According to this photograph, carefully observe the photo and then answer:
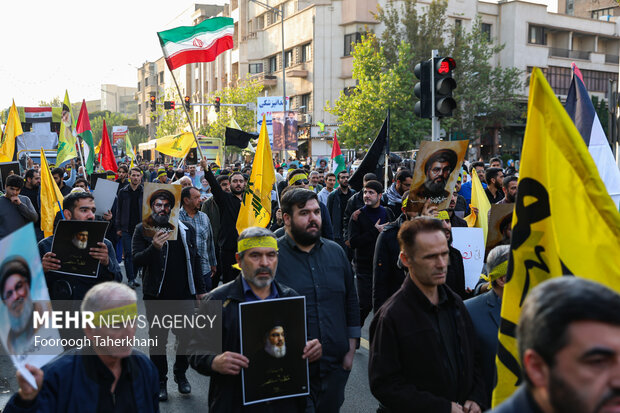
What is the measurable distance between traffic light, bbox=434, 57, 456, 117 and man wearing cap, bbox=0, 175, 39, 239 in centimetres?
547

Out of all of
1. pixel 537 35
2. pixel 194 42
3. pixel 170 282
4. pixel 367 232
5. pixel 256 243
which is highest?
pixel 537 35

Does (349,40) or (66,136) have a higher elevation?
(349,40)

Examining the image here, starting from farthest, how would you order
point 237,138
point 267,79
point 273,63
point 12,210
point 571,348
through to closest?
point 273,63 < point 267,79 < point 237,138 < point 12,210 < point 571,348

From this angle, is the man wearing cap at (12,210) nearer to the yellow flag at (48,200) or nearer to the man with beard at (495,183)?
the yellow flag at (48,200)

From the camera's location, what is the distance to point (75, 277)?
18.5 ft

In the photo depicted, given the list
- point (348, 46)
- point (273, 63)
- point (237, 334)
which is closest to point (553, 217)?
point (237, 334)

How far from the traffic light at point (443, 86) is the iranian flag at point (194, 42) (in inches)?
118

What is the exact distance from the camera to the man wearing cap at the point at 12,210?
848cm

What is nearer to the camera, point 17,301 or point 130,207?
point 17,301

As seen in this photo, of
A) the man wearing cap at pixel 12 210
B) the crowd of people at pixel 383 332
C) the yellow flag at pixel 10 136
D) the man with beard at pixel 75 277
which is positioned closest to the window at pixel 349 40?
the yellow flag at pixel 10 136

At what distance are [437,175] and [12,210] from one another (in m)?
5.24

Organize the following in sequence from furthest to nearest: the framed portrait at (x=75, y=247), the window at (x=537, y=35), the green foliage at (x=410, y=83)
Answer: the window at (x=537, y=35), the green foliage at (x=410, y=83), the framed portrait at (x=75, y=247)

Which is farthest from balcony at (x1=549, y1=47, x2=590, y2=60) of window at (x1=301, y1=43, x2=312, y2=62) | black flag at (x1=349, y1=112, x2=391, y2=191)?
black flag at (x1=349, y1=112, x2=391, y2=191)

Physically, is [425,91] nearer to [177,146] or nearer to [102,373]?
[102,373]
